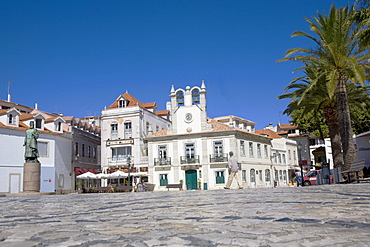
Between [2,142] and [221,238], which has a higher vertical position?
→ [2,142]

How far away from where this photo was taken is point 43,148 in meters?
38.2

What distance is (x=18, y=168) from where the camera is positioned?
36.2 metres

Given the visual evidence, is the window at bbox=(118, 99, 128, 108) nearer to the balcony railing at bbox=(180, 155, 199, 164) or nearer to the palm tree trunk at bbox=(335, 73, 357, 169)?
the balcony railing at bbox=(180, 155, 199, 164)

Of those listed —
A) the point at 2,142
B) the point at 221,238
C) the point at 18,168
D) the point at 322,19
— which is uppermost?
the point at 322,19

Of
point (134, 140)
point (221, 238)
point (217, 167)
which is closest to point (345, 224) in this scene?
point (221, 238)

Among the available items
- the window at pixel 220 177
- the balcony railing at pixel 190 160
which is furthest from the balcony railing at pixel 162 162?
the window at pixel 220 177

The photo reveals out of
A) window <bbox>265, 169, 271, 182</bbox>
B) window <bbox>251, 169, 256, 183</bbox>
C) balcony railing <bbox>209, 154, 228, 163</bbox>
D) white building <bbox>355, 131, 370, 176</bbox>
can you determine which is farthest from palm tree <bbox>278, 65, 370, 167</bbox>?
window <bbox>265, 169, 271, 182</bbox>

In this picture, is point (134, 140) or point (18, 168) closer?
point (18, 168)

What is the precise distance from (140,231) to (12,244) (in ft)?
3.80

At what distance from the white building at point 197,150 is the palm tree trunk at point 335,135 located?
738 inches

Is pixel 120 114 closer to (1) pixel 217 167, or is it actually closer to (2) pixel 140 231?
(1) pixel 217 167

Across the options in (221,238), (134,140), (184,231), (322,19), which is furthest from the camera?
(134,140)

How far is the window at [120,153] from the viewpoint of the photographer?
150ft

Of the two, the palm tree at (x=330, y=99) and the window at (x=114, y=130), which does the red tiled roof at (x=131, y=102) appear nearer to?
the window at (x=114, y=130)
